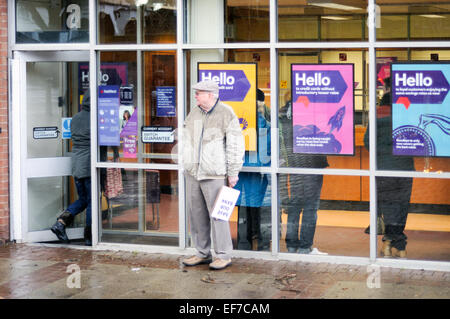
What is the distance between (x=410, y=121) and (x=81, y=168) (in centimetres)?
425

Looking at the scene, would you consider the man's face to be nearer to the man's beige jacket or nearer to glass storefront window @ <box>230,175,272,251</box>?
the man's beige jacket

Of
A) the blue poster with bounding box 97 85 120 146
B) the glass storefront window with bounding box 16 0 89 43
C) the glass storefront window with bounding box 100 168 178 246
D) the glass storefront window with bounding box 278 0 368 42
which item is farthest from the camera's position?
the glass storefront window with bounding box 16 0 89 43

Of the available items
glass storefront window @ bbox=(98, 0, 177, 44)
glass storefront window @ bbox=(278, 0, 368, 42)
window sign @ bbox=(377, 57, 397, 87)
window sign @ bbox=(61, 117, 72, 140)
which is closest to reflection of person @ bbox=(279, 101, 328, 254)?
glass storefront window @ bbox=(278, 0, 368, 42)

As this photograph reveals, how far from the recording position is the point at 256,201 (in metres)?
8.79

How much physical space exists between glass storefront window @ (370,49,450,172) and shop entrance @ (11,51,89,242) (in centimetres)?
398

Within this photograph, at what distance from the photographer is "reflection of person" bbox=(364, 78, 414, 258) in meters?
8.22

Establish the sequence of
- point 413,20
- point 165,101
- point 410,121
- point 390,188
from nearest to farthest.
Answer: point 413,20 → point 410,121 → point 390,188 → point 165,101

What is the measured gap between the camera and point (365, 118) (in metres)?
8.33

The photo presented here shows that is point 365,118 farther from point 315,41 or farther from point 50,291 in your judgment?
point 50,291

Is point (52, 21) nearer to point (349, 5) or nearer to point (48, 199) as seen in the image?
point (48, 199)

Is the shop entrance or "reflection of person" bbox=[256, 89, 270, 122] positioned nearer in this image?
"reflection of person" bbox=[256, 89, 270, 122]

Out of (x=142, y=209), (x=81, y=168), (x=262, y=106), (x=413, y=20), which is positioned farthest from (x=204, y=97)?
(x=81, y=168)

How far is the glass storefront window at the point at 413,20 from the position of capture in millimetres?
7965

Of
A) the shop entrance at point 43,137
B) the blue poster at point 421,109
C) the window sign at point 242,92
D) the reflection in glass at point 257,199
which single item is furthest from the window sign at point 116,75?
the blue poster at point 421,109
